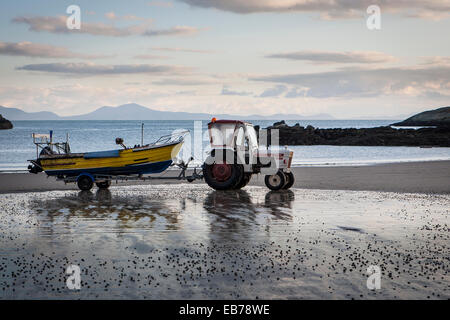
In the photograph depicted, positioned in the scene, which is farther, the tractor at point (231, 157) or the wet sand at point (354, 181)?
the wet sand at point (354, 181)

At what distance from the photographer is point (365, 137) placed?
220 feet

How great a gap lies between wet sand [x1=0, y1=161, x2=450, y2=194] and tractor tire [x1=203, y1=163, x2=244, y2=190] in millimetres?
2407

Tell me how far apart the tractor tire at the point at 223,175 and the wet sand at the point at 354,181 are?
94.8 inches

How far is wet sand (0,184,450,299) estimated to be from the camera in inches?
278

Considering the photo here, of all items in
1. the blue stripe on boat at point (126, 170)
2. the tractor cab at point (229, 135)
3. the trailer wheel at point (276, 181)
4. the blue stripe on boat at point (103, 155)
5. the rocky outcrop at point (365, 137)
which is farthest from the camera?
the rocky outcrop at point (365, 137)

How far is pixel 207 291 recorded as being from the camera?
689cm

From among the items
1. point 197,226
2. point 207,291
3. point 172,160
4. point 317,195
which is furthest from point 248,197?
point 207,291

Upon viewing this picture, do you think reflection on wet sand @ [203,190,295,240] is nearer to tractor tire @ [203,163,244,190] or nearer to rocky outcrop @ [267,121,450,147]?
tractor tire @ [203,163,244,190]

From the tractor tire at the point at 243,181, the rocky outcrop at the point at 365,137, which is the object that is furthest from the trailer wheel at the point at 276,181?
the rocky outcrop at the point at 365,137

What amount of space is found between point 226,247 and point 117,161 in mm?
11057

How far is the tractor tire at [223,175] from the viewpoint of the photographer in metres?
18.4
